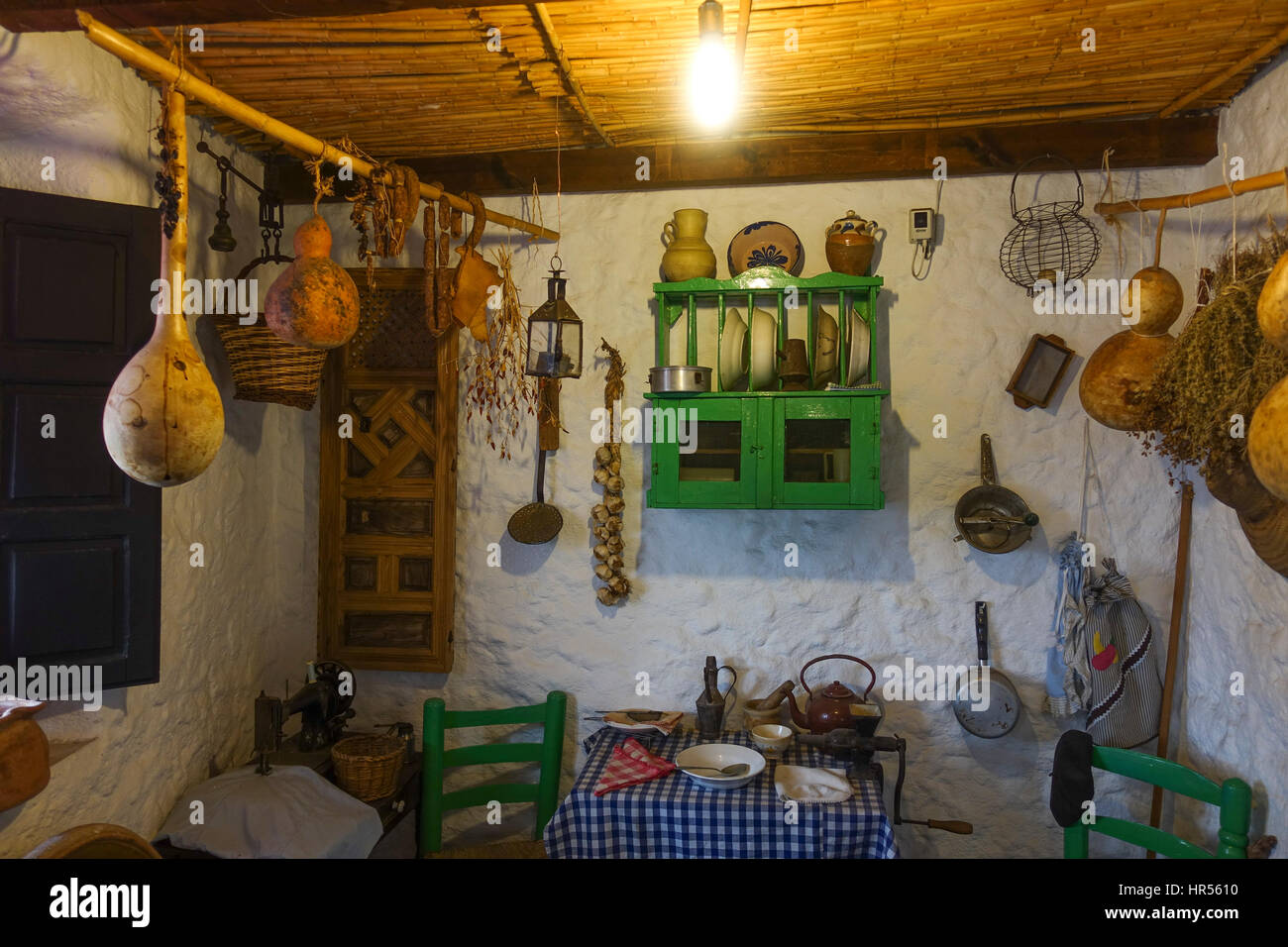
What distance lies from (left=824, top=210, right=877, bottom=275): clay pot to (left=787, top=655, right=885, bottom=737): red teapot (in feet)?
4.71

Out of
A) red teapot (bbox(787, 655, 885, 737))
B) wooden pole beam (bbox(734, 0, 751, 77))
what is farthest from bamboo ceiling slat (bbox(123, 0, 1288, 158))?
red teapot (bbox(787, 655, 885, 737))

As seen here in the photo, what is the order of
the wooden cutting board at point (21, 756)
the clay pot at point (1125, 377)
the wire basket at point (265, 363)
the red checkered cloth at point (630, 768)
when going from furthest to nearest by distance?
the wire basket at point (265, 363), the red checkered cloth at point (630, 768), the clay pot at point (1125, 377), the wooden cutting board at point (21, 756)

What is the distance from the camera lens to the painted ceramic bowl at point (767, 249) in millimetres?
3256

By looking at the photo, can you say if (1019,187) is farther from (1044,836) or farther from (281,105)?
(281,105)

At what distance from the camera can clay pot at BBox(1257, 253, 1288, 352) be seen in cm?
170

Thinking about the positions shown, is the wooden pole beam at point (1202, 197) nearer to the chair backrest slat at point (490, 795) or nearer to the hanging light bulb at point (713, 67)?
the hanging light bulb at point (713, 67)

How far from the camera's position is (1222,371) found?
223 centimetres

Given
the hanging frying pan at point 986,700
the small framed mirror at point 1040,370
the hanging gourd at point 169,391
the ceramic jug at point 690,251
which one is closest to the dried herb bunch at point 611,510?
the ceramic jug at point 690,251

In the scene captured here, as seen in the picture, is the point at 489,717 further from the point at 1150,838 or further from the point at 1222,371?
the point at 1222,371

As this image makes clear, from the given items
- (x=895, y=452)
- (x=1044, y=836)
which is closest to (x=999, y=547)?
(x=895, y=452)

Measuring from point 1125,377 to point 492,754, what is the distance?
100.0 inches

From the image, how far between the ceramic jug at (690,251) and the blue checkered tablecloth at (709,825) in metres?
1.81

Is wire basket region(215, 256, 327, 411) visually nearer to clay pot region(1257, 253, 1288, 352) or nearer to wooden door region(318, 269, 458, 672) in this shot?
wooden door region(318, 269, 458, 672)

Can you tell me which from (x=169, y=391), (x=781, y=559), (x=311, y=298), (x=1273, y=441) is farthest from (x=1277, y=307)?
(x=169, y=391)
